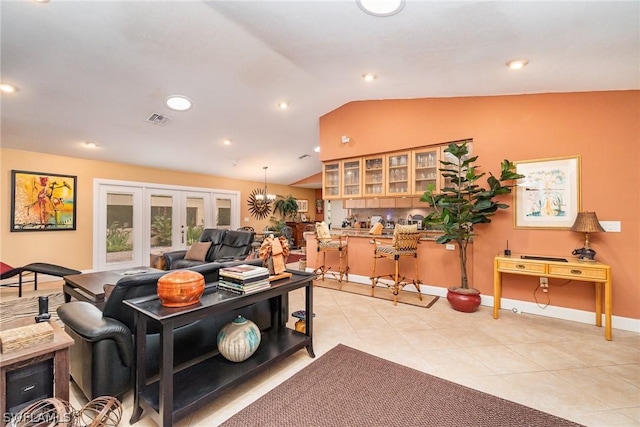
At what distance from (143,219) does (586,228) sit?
782 cm

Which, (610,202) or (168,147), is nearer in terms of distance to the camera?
(610,202)

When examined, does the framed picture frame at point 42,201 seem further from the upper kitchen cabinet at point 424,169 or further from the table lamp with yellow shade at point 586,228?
the table lamp with yellow shade at point 586,228

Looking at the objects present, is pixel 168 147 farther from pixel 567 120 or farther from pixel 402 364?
pixel 567 120

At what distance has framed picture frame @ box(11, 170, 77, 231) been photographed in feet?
15.9

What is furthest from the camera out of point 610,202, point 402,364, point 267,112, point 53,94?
point 267,112

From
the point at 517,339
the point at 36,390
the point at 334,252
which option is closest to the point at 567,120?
the point at 517,339

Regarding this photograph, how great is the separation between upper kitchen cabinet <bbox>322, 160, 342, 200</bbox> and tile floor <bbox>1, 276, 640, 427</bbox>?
2441 millimetres

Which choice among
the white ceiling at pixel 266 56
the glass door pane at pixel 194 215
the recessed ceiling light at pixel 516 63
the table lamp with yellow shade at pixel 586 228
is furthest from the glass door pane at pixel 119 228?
the table lamp with yellow shade at pixel 586 228

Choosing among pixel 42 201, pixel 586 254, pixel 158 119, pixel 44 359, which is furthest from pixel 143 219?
pixel 586 254

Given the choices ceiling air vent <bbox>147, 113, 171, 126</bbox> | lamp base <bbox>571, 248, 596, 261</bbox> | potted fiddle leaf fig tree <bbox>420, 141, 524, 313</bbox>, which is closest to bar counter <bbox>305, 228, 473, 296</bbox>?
potted fiddle leaf fig tree <bbox>420, 141, 524, 313</bbox>

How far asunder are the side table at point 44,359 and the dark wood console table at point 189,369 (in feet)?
1.07

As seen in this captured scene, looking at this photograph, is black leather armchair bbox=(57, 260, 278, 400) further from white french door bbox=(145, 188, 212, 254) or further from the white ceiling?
white french door bbox=(145, 188, 212, 254)

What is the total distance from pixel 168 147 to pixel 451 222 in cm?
536

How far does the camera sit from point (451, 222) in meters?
3.55
